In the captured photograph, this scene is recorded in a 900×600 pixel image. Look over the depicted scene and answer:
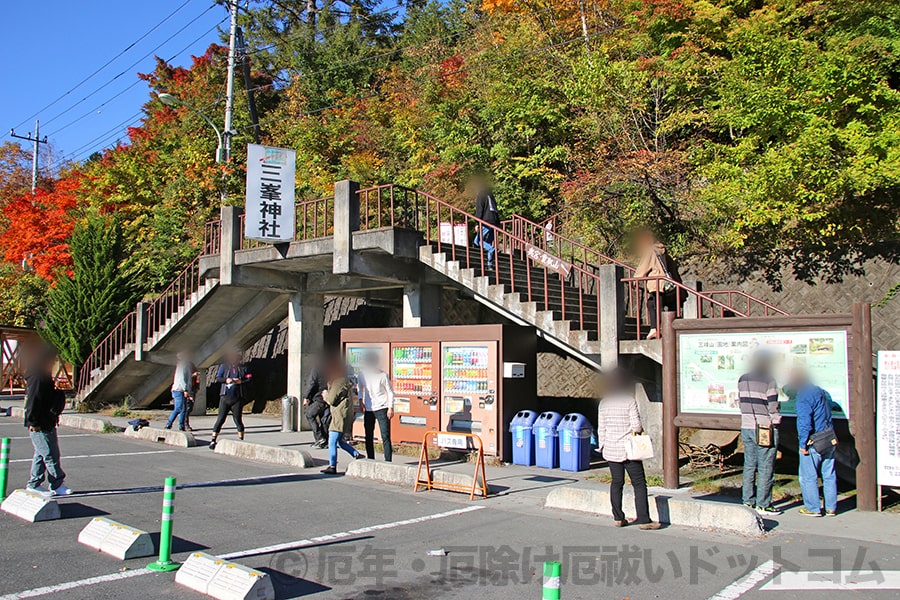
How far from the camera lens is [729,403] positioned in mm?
9844

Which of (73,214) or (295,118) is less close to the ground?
(295,118)

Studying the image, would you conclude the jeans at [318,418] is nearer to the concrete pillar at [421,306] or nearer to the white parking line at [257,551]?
the concrete pillar at [421,306]

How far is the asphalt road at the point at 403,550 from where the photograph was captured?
19.3 feet

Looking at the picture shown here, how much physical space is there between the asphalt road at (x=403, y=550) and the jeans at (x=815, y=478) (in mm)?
604

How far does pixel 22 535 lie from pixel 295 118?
28721mm

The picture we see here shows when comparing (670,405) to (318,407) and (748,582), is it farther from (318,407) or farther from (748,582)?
(318,407)

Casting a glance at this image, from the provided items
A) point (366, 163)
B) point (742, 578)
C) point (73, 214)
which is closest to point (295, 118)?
point (366, 163)

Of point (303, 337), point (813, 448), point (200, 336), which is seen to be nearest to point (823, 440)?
point (813, 448)

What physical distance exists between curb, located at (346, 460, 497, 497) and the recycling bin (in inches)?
64.8

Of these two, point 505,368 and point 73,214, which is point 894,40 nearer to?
point 505,368

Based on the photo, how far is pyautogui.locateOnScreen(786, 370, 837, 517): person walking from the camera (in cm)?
870

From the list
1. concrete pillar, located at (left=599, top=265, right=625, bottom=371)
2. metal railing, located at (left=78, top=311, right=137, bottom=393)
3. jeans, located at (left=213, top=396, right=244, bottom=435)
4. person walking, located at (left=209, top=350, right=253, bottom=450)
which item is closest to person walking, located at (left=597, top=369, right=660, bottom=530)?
concrete pillar, located at (left=599, top=265, right=625, bottom=371)

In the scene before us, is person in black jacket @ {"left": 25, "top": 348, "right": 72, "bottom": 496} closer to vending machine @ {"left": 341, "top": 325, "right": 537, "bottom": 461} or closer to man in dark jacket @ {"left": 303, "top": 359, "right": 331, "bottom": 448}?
man in dark jacket @ {"left": 303, "top": 359, "right": 331, "bottom": 448}

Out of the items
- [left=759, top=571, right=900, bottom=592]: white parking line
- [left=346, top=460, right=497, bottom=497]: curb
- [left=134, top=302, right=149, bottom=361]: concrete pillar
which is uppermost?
[left=134, top=302, right=149, bottom=361]: concrete pillar
